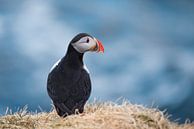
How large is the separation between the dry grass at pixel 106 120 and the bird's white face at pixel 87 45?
0.80 metres

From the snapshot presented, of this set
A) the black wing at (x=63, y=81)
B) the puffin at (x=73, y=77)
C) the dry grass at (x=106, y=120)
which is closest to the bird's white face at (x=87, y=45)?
the puffin at (x=73, y=77)

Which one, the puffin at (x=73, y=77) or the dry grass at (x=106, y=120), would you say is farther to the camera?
the puffin at (x=73, y=77)

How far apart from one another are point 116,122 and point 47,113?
193 centimetres

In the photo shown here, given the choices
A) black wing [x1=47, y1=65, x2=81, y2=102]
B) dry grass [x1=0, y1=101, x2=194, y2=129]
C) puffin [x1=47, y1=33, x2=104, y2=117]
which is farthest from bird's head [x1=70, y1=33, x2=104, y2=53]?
dry grass [x1=0, y1=101, x2=194, y2=129]

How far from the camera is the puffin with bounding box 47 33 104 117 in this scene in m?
8.34

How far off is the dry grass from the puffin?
365 mm

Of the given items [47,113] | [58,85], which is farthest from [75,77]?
[47,113]

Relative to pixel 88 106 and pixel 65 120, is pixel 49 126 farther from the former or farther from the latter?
pixel 88 106

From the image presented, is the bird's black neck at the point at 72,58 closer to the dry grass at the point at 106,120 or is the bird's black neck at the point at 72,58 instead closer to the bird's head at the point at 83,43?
the bird's head at the point at 83,43

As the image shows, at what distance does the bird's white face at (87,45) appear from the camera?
8.30m

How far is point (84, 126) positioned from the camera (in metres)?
7.21

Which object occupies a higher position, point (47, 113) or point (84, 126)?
point (47, 113)

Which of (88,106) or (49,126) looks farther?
(88,106)

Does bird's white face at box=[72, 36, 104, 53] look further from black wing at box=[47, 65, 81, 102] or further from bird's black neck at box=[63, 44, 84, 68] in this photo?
black wing at box=[47, 65, 81, 102]
